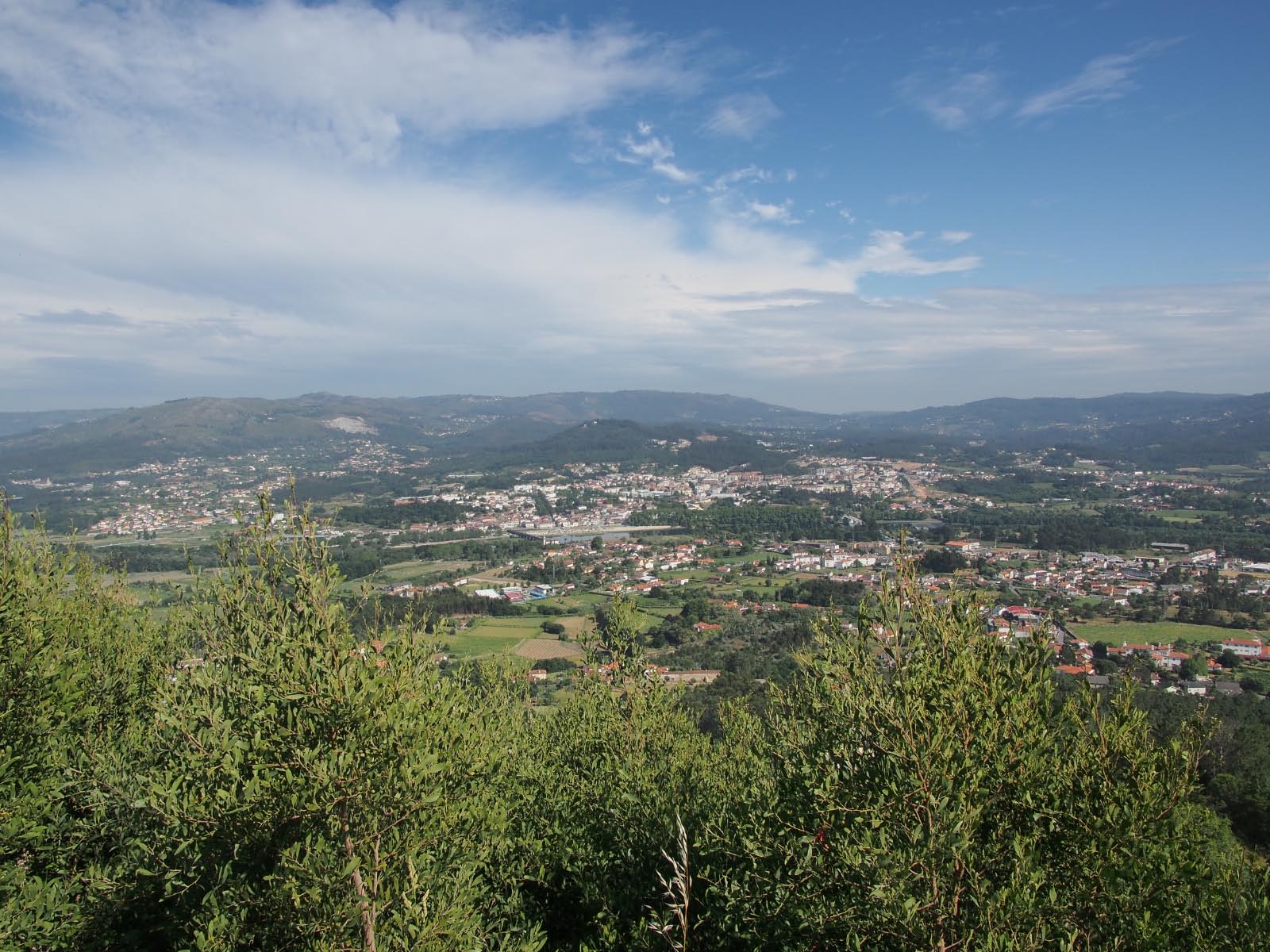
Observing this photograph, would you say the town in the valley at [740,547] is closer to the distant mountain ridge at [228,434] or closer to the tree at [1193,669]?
the tree at [1193,669]

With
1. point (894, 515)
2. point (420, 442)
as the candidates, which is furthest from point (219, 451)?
point (894, 515)

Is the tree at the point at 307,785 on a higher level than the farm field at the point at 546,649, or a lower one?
higher

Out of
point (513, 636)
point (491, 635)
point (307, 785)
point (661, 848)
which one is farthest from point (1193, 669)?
point (307, 785)

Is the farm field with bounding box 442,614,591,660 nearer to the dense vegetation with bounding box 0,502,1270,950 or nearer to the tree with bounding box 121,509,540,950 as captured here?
the dense vegetation with bounding box 0,502,1270,950

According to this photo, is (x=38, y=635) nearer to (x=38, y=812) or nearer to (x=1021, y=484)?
(x=38, y=812)

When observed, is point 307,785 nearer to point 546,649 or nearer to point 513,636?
point 546,649

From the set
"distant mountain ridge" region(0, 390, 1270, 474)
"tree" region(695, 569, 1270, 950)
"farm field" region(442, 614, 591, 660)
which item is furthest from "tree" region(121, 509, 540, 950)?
"distant mountain ridge" region(0, 390, 1270, 474)

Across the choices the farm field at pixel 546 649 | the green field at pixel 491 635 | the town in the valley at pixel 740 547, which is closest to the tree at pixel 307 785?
the town in the valley at pixel 740 547
